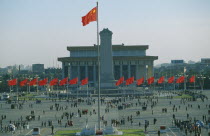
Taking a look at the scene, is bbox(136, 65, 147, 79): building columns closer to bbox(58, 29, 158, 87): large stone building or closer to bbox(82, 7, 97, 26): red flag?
bbox(58, 29, 158, 87): large stone building

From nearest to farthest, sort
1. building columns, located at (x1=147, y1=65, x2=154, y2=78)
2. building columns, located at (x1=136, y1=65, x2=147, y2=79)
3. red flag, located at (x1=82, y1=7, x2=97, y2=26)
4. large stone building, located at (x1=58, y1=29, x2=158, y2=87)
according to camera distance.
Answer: red flag, located at (x1=82, y1=7, x2=97, y2=26) < large stone building, located at (x1=58, y1=29, x2=158, y2=87) < building columns, located at (x1=136, y1=65, x2=147, y2=79) < building columns, located at (x1=147, y1=65, x2=154, y2=78)

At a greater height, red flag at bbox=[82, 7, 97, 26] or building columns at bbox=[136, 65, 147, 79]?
red flag at bbox=[82, 7, 97, 26]

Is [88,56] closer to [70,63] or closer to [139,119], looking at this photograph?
[70,63]

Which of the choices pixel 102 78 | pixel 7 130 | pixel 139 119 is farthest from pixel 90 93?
pixel 7 130

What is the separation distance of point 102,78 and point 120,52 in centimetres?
4129

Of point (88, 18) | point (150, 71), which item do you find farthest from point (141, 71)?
point (88, 18)

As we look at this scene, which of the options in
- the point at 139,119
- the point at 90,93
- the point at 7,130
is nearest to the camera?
the point at 7,130

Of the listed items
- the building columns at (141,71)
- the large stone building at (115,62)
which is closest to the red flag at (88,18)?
the large stone building at (115,62)

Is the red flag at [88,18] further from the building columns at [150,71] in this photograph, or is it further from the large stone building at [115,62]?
the building columns at [150,71]

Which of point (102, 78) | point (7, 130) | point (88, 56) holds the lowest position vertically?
point (7, 130)

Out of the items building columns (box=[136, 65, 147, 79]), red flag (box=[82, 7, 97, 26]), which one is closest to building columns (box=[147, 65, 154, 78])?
building columns (box=[136, 65, 147, 79])

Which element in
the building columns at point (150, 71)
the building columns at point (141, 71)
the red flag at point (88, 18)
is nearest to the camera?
the red flag at point (88, 18)

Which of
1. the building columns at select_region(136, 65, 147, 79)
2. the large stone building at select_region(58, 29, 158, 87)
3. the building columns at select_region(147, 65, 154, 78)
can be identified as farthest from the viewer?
the building columns at select_region(147, 65, 154, 78)

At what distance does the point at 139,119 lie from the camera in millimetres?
47000
